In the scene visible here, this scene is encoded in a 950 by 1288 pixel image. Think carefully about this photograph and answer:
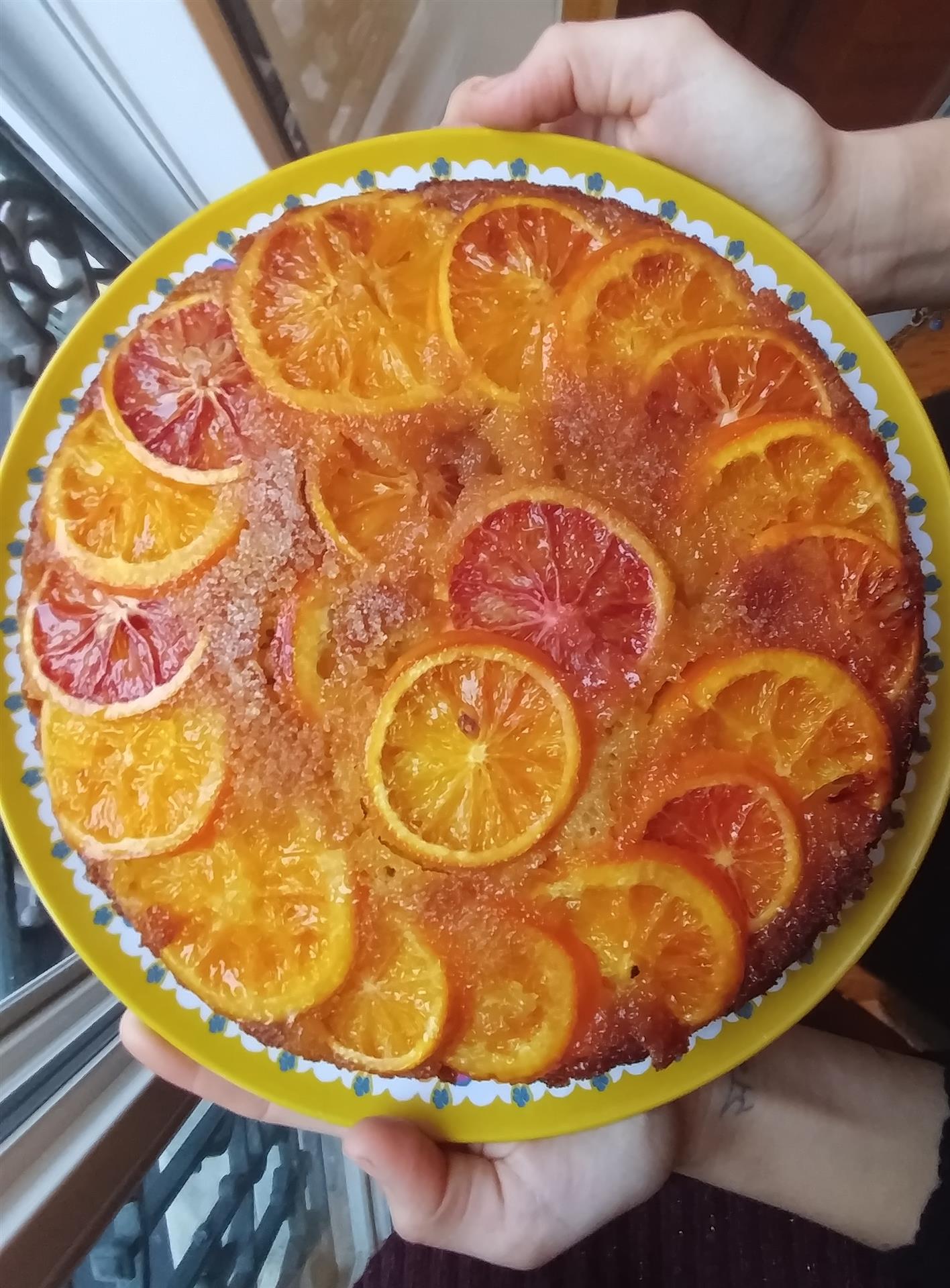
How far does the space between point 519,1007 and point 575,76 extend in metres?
1.48

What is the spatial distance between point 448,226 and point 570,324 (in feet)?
0.84

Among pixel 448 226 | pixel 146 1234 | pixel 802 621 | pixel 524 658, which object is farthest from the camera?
pixel 146 1234

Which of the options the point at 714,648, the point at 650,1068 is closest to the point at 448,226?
the point at 714,648

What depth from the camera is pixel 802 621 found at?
4.47 feet

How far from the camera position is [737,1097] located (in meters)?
2.00

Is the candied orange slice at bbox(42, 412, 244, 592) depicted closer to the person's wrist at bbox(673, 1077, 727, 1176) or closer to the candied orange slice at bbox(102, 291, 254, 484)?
the candied orange slice at bbox(102, 291, 254, 484)

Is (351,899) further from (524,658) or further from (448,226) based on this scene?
(448,226)

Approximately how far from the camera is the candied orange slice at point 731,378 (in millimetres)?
1388

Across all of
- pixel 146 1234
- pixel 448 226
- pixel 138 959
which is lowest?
pixel 146 1234

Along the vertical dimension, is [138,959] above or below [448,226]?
below

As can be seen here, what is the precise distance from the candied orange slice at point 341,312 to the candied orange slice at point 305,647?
0.87 feet

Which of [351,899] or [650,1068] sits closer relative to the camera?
[351,899]

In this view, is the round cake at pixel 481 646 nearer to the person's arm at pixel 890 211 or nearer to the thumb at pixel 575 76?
the thumb at pixel 575 76

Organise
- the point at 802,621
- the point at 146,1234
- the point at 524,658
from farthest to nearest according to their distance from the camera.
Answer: the point at 146,1234 → the point at 802,621 → the point at 524,658
